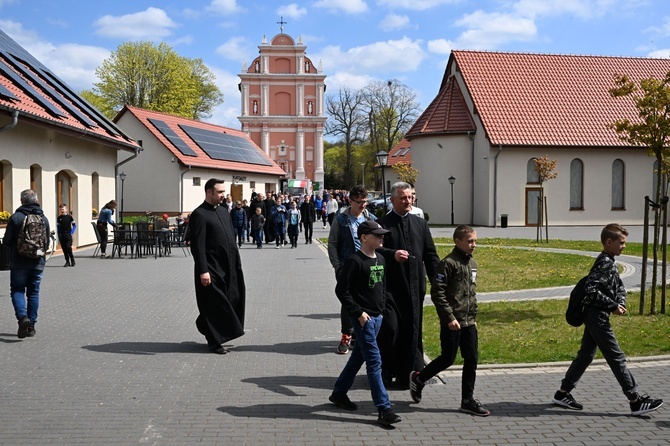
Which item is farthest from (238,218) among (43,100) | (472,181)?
(472,181)

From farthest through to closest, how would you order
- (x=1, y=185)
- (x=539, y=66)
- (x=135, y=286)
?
(x=539, y=66)
(x=1, y=185)
(x=135, y=286)

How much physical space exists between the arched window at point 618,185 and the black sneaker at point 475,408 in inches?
1446

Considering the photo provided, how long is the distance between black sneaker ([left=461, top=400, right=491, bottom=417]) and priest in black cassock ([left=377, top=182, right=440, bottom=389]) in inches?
29.2

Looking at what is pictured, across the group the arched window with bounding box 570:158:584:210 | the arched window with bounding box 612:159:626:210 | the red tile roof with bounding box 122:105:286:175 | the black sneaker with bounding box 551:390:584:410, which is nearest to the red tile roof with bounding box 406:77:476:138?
the arched window with bounding box 570:158:584:210

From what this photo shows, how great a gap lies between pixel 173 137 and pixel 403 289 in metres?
33.8

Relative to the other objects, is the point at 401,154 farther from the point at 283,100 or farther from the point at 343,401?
the point at 343,401

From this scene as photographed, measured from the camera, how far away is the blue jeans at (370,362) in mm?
5777

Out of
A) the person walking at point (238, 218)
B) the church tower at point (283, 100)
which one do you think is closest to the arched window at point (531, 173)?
the person walking at point (238, 218)

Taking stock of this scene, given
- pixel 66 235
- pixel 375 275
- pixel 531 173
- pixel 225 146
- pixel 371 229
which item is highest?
pixel 225 146

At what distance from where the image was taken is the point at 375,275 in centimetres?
604

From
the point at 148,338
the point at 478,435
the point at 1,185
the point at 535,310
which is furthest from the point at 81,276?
the point at 478,435

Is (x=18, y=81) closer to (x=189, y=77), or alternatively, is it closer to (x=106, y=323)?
(x=106, y=323)

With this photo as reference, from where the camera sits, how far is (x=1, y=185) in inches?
725

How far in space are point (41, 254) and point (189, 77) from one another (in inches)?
2283
